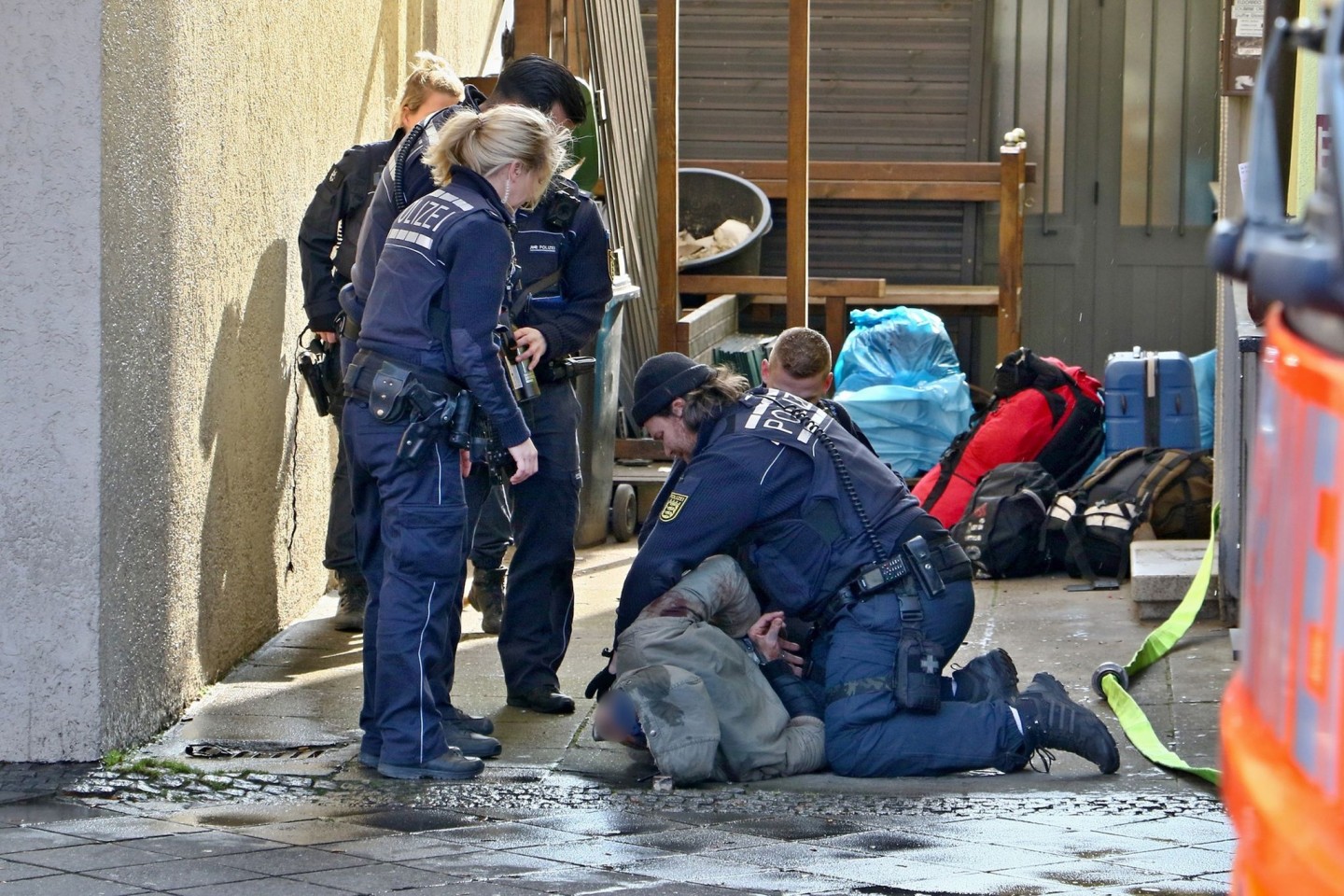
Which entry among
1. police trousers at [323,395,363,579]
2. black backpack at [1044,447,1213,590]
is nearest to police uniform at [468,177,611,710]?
police trousers at [323,395,363,579]

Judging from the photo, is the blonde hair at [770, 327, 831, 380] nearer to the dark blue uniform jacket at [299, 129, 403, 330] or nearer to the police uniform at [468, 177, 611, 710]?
the police uniform at [468, 177, 611, 710]

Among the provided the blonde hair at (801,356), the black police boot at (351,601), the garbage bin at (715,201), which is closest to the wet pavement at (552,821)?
the black police boot at (351,601)

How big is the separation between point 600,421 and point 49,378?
3880 mm

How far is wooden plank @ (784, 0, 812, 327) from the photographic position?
838cm

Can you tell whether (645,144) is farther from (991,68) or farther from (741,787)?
(741,787)

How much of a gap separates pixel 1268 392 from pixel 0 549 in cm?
325

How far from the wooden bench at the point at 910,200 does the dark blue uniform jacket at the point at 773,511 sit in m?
6.15

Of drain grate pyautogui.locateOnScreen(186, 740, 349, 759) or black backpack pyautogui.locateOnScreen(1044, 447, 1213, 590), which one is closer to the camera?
drain grate pyautogui.locateOnScreen(186, 740, 349, 759)

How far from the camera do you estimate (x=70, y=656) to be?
169 inches

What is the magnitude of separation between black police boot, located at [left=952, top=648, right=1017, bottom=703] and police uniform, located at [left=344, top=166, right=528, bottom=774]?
1399 mm

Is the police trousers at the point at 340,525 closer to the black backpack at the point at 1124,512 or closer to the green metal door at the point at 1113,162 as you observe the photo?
the black backpack at the point at 1124,512

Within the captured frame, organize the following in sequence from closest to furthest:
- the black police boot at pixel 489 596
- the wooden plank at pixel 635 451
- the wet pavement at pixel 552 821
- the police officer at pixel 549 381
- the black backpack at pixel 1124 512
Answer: the wet pavement at pixel 552 821, the police officer at pixel 549 381, the black police boot at pixel 489 596, the black backpack at pixel 1124 512, the wooden plank at pixel 635 451

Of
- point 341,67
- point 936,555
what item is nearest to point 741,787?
point 936,555

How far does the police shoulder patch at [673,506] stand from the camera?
4.55 meters
